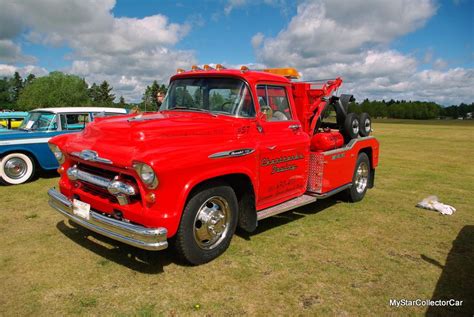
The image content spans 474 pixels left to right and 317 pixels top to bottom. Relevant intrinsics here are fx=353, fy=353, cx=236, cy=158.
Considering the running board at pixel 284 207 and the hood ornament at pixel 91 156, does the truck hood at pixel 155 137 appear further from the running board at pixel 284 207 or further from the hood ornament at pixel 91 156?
the running board at pixel 284 207

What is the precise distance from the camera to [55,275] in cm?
388

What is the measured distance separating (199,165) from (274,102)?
201 centimetres

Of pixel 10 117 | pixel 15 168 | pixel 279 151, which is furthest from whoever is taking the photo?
pixel 10 117

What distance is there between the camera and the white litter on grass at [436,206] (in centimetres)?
645

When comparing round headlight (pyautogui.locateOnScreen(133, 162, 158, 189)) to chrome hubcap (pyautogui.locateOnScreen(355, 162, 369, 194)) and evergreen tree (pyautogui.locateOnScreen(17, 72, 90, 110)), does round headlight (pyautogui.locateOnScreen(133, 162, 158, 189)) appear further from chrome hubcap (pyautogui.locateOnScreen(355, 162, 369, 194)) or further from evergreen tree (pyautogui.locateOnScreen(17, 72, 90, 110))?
evergreen tree (pyautogui.locateOnScreen(17, 72, 90, 110))

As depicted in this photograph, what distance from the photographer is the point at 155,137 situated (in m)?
3.78

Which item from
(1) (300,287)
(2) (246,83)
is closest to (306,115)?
Result: (2) (246,83)

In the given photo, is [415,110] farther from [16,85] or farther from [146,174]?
[16,85]

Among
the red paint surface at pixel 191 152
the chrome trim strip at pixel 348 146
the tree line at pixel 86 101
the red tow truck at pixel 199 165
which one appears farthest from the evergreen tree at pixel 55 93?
the red paint surface at pixel 191 152

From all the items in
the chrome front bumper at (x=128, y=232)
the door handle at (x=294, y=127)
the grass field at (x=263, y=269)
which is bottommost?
the grass field at (x=263, y=269)

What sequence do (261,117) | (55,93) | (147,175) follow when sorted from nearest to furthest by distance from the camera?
(147,175), (261,117), (55,93)

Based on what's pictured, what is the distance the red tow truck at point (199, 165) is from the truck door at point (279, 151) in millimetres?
16

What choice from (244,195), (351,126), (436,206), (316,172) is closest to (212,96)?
(244,195)

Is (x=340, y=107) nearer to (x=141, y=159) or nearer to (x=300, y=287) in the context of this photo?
(x=300, y=287)
